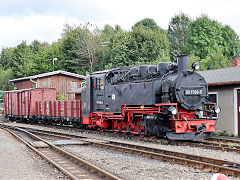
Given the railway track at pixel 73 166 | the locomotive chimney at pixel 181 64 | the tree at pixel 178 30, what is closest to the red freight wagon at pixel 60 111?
the railway track at pixel 73 166

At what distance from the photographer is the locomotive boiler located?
1225cm

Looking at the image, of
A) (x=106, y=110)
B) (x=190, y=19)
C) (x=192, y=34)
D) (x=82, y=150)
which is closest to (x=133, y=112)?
(x=106, y=110)

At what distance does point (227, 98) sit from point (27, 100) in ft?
59.9

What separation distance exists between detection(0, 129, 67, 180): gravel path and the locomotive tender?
5123 mm

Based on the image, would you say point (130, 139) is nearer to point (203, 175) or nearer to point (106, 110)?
point (106, 110)

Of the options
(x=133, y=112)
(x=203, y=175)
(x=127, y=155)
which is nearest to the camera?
(x=203, y=175)

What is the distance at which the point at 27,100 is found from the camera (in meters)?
27.6

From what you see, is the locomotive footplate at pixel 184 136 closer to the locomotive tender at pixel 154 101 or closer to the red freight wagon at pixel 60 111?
the locomotive tender at pixel 154 101

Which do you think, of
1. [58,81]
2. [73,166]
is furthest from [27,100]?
[73,166]

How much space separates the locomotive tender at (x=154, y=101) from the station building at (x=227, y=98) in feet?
7.46

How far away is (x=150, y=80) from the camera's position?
1339 centimetres

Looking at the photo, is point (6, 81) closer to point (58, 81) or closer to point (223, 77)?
point (58, 81)

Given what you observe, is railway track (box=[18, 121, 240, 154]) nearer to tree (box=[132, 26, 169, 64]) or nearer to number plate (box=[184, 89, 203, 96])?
number plate (box=[184, 89, 203, 96])

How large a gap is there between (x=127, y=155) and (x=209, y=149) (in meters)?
3.15
